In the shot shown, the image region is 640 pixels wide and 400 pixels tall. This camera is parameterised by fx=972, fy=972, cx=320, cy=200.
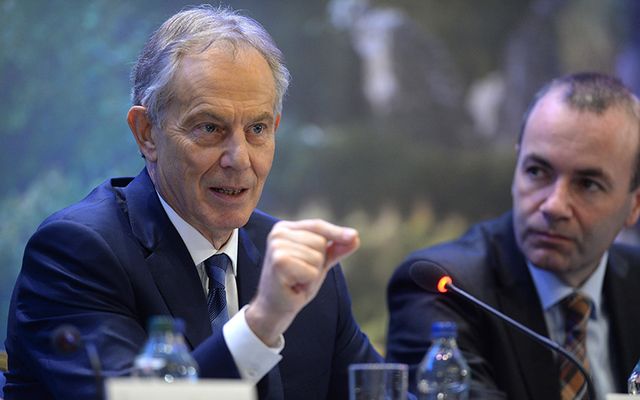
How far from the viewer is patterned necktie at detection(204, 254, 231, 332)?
2664 millimetres

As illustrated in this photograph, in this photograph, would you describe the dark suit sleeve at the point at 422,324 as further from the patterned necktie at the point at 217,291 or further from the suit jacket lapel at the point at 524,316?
the patterned necktie at the point at 217,291

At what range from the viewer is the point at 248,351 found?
2.14 m

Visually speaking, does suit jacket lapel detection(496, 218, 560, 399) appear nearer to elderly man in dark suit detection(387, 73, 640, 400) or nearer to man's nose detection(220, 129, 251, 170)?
elderly man in dark suit detection(387, 73, 640, 400)

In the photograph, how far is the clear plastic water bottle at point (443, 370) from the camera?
2.14 metres

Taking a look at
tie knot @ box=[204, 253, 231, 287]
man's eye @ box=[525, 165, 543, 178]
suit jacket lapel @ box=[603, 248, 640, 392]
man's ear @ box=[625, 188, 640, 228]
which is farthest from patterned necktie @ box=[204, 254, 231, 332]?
man's ear @ box=[625, 188, 640, 228]

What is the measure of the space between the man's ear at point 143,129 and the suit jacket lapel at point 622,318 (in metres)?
1.89

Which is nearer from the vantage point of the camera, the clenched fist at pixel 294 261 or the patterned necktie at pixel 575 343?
the clenched fist at pixel 294 261

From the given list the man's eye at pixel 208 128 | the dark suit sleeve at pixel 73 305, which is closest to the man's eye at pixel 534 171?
the man's eye at pixel 208 128

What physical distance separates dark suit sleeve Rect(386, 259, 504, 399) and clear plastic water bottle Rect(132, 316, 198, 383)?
155 centimetres

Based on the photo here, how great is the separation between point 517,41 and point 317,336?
9.25 ft

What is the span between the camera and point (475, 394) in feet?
6.64

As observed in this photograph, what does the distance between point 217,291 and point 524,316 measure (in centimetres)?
129

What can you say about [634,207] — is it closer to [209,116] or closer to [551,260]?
[551,260]

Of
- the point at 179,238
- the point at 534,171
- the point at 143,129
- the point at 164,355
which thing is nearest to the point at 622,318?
the point at 534,171
